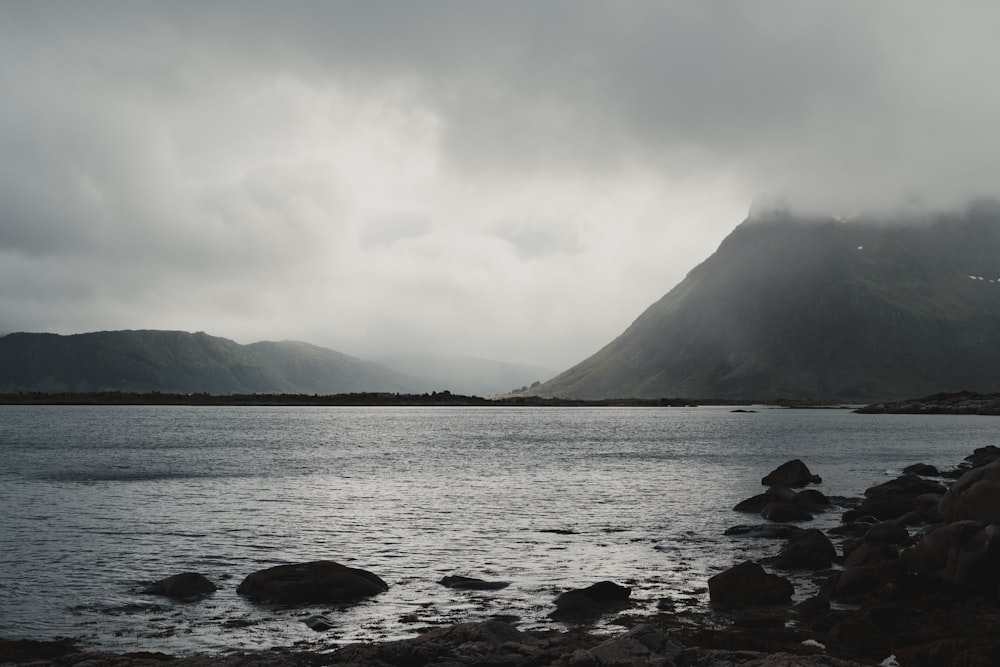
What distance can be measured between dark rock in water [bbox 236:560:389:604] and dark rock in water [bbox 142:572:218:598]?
3.86 ft

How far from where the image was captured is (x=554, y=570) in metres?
29.4

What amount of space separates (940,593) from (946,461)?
71492 millimetres

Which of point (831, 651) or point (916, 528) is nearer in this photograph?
point (831, 651)

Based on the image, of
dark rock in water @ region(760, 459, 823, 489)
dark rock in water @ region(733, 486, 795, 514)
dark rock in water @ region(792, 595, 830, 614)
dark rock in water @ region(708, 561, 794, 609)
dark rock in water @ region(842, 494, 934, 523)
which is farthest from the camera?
dark rock in water @ region(760, 459, 823, 489)

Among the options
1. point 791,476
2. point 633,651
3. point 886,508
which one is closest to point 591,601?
point 633,651

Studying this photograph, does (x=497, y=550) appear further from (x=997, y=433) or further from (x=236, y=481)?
(x=997, y=433)

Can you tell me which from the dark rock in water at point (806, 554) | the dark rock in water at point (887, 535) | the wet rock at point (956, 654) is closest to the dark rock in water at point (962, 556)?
the dark rock in water at point (806, 554)

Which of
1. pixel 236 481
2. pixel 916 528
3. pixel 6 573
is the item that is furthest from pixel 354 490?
pixel 916 528

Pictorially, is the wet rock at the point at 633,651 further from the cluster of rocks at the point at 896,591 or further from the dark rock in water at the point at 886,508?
the dark rock in water at the point at 886,508

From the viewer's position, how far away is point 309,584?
25.0 meters

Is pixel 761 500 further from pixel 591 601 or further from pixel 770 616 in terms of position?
pixel 591 601

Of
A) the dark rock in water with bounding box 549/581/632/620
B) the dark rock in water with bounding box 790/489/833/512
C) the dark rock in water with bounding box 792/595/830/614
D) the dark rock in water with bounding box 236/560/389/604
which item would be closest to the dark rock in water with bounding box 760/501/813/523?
the dark rock in water with bounding box 790/489/833/512

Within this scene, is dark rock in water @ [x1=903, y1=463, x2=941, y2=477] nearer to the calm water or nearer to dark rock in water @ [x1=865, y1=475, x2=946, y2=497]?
the calm water

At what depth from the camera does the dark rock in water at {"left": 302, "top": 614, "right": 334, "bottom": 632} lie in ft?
70.6
